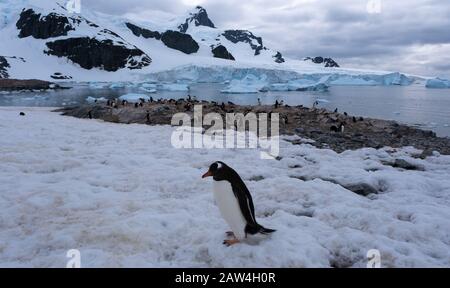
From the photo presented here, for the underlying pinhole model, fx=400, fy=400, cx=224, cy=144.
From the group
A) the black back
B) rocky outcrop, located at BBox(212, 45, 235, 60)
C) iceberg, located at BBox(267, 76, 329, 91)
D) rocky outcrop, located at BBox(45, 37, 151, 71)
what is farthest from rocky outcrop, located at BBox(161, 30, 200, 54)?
the black back

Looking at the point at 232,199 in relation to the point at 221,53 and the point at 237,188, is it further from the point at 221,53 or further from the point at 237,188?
the point at 221,53

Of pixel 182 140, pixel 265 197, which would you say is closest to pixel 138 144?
pixel 182 140

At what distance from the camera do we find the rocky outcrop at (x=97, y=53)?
136 meters

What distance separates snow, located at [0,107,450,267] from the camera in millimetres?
5027

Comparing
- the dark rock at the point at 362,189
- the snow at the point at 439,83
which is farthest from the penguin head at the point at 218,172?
the snow at the point at 439,83

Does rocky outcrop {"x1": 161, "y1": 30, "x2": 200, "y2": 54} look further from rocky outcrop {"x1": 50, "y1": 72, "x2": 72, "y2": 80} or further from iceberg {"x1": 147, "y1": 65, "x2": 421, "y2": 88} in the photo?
iceberg {"x1": 147, "y1": 65, "x2": 421, "y2": 88}

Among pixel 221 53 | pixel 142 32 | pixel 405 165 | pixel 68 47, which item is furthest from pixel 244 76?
pixel 405 165

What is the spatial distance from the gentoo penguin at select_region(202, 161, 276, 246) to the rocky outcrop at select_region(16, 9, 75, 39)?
498 ft

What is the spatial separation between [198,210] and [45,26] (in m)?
157

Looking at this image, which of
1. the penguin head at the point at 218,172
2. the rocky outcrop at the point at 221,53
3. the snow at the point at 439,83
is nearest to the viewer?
the penguin head at the point at 218,172

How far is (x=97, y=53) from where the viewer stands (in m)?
136

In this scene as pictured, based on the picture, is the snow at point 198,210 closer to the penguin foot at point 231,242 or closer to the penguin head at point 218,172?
the penguin foot at point 231,242

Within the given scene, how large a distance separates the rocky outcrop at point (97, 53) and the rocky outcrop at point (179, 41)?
124ft

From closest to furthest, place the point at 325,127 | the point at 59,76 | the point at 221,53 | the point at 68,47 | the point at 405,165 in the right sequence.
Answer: the point at 405,165, the point at 325,127, the point at 59,76, the point at 68,47, the point at 221,53
